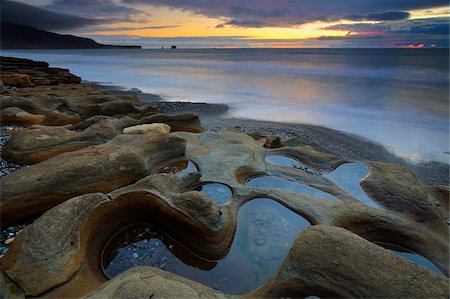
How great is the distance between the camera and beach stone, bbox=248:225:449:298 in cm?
243

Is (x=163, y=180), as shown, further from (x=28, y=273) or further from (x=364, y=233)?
(x=364, y=233)

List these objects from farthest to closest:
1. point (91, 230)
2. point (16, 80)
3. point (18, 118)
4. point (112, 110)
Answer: point (16, 80), point (112, 110), point (18, 118), point (91, 230)

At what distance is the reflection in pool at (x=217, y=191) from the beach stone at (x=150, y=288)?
1970 mm

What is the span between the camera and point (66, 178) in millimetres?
4227

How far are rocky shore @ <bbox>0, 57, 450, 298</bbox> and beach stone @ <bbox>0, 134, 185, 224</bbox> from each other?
0.02m

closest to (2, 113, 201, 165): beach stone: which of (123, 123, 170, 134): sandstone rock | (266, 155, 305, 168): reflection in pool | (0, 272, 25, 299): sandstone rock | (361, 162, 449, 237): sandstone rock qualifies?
(123, 123, 170, 134): sandstone rock

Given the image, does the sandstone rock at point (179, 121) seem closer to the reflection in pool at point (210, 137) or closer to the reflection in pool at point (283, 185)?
the reflection in pool at point (210, 137)

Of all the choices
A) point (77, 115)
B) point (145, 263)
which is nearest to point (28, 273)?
point (145, 263)

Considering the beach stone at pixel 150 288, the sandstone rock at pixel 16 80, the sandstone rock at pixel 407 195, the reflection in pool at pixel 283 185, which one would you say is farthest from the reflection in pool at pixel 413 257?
the sandstone rock at pixel 16 80

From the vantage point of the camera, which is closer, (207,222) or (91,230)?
(91,230)

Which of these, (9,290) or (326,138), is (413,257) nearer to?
(9,290)

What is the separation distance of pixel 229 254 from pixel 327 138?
8.02 metres

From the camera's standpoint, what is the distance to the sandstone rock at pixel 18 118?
8.33m

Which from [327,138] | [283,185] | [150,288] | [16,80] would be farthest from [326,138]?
[16,80]
